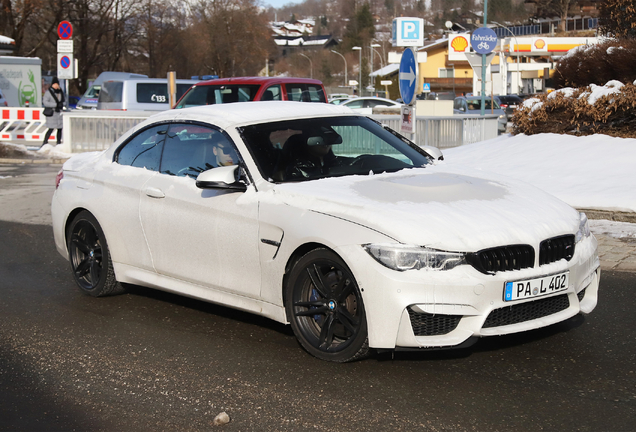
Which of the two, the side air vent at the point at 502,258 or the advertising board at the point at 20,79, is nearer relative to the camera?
the side air vent at the point at 502,258

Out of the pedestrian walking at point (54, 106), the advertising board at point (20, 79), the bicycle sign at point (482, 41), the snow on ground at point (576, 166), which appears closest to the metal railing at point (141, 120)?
the pedestrian walking at point (54, 106)

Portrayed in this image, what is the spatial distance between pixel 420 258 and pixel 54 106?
2071cm

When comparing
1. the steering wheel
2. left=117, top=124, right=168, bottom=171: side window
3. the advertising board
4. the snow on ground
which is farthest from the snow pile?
the advertising board

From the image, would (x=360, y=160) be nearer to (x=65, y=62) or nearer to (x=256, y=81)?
(x=256, y=81)

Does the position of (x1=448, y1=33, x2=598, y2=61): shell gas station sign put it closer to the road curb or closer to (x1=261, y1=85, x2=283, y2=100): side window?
(x1=261, y1=85, x2=283, y2=100): side window

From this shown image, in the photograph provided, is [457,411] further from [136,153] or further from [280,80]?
[280,80]

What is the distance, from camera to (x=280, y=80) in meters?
17.7

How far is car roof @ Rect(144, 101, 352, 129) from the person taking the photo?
5898mm

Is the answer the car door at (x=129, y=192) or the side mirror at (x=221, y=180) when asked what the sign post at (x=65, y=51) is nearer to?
the car door at (x=129, y=192)

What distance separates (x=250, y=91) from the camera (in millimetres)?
17516

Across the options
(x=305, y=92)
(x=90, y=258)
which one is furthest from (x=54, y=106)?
(x=90, y=258)

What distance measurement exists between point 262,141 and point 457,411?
2348 mm

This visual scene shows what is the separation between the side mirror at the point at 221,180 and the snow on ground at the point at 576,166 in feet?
16.9

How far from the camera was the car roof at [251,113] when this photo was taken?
5898mm
